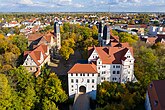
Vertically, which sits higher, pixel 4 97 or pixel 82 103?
pixel 4 97

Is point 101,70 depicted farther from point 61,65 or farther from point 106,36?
point 61,65

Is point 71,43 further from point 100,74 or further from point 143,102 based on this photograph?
point 143,102

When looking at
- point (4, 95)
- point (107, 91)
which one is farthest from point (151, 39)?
point (4, 95)

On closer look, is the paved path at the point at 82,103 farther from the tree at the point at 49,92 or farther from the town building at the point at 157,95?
the town building at the point at 157,95

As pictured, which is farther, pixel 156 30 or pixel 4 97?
pixel 156 30

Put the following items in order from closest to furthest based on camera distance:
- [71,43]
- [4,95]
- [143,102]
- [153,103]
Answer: [153,103] → [4,95] → [143,102] → [71,43]

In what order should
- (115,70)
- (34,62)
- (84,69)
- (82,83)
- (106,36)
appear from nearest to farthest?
(84,69)
(82,83)
(115,70)
(34,62)
(106,36)

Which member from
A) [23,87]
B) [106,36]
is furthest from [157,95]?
[106,36]
